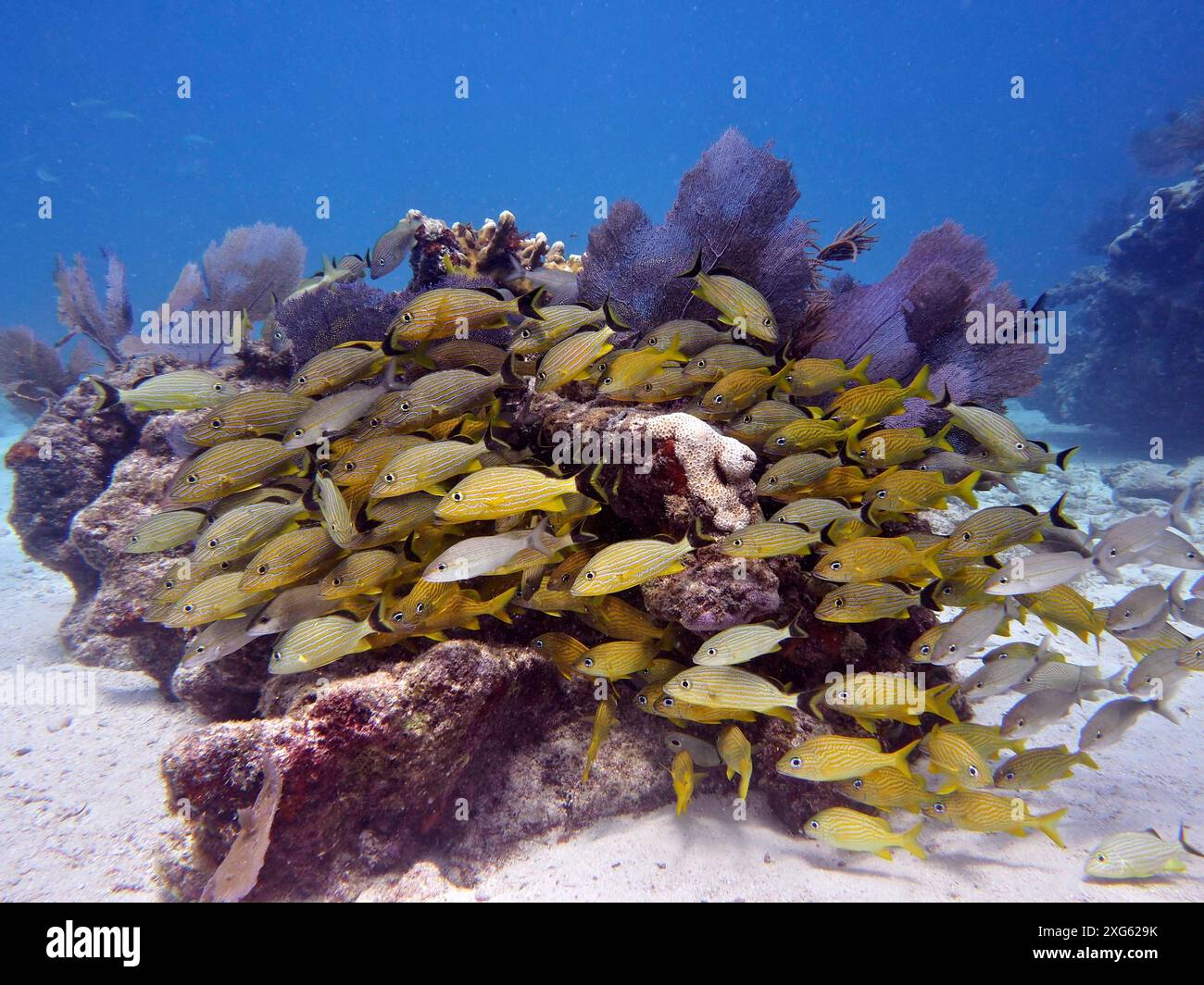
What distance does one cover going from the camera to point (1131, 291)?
17.3 metres

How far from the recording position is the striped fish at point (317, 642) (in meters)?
2.74

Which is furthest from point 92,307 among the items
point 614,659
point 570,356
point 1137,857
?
point 1137,857

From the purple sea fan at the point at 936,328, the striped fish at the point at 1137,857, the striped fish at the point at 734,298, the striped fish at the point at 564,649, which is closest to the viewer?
the striped fish at the point at 1137,857

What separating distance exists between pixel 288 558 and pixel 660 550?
1920 millimetres

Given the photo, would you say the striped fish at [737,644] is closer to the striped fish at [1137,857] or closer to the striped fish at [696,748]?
the striped fish at [696,748]

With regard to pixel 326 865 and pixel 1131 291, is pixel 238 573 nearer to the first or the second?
pixel 326 865

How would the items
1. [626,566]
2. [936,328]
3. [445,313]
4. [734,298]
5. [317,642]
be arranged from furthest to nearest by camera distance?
1. [936,328]
2. [734,298]
3. [445,313]
4. [317,642]
5. [626,566]

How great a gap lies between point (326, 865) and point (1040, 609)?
4592mm

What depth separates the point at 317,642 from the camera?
2785 mm

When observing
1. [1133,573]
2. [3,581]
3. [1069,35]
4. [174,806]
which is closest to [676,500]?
[174,806]

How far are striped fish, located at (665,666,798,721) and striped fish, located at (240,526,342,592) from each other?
1.95 meters

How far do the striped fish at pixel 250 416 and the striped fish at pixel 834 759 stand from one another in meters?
3.43

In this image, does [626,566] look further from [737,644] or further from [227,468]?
[227,468]

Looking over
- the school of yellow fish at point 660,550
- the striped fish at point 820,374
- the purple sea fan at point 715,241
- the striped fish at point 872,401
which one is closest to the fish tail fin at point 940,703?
the school of yellow fish at point 660,550
